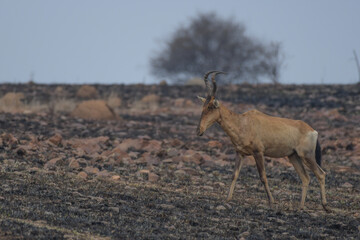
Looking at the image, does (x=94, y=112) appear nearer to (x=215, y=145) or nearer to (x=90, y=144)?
(x=215, y=145)

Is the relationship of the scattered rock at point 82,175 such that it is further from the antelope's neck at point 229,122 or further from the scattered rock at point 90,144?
the scattered rock at point 90,144

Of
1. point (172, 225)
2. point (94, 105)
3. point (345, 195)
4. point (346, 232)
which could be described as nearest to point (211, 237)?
point (172, 225)

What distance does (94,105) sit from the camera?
70.6 ft

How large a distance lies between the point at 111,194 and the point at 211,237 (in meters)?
2.56

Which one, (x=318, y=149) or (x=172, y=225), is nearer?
(x=172, y=225)

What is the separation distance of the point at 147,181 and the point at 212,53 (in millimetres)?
38931

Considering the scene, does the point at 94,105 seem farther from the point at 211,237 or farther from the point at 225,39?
the point at 225,39

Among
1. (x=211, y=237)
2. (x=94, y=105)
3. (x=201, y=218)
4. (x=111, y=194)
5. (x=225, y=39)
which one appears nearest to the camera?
(x=211, y=237)

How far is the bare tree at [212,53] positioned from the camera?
48656 millimetres

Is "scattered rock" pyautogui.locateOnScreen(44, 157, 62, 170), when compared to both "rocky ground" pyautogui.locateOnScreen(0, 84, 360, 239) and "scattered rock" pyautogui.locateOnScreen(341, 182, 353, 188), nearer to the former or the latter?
"rocky ground" pyautogui.locateOnScreen(0, 84, 360, 239)

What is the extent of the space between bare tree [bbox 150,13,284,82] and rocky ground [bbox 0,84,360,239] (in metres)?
24.4

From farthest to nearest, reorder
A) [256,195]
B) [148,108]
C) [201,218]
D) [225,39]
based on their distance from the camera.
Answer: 1. [225,39]
2. [148,108]
3. [256,195]
4. [201,218]

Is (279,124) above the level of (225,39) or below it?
below

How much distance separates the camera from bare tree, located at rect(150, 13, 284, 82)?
48.7 meters
